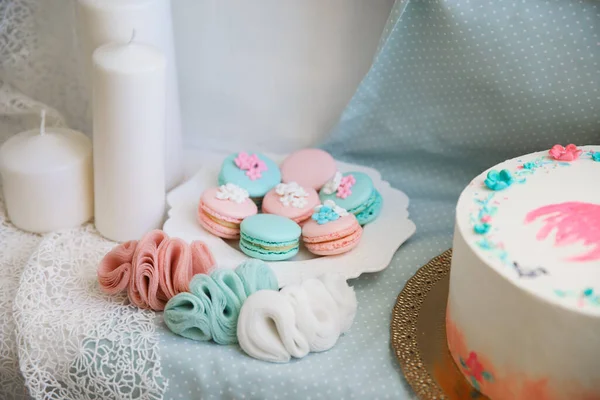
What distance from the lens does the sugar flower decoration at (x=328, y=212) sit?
131 centimetres

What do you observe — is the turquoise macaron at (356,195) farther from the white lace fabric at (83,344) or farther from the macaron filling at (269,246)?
the white lace fabric at (83,344)

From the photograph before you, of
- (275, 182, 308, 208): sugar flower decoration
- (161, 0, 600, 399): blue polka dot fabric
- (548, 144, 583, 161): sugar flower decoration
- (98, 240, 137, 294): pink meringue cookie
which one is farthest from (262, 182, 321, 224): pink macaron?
(548, 144, 583, 161): sugar flower decoration

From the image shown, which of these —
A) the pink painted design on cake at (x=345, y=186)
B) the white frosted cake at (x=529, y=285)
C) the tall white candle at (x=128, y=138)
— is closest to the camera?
the white frosted cake at (x=529, y=285)

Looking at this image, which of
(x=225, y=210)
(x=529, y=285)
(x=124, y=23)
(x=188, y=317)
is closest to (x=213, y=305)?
(x=188, y=317)

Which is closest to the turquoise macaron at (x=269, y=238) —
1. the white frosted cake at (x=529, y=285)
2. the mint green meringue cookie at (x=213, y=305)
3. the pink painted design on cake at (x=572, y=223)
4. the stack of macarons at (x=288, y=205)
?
the stack of macarons at (x=288, y=205)

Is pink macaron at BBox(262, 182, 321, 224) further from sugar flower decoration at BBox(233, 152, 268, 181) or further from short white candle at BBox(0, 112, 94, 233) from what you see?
short white candle at BBox(0, 112, 94, 233)

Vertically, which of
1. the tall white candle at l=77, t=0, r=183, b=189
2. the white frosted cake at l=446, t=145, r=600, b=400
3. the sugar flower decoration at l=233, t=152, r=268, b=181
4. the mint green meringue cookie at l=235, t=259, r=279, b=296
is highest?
the tall white candle at l=77, t=0, r=183, b=189

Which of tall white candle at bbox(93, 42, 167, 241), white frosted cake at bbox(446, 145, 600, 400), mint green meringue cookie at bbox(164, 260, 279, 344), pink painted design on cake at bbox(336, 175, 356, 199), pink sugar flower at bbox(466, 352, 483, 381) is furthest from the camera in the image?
pink painted design on cake at bbox(336, 175, 356, 199)

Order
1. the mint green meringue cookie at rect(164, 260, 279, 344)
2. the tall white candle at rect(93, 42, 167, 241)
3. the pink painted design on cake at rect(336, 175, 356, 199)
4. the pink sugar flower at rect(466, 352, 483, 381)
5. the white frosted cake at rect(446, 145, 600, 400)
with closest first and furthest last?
the white frosted cake at rect(446, 145, 600, 400) → the pink sugar flower at rect(466, 352, 483, 381) → the mint green meringue cookie at rect(164, 260, 279, 344) → the tall white candle at rect(93, 42, 167, 241) → the pink painted design on cake at rect(336, 175, 356, 199)

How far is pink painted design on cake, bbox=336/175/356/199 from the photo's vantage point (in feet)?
4.58

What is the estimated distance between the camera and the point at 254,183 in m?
1.43

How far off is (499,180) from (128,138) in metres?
0.63

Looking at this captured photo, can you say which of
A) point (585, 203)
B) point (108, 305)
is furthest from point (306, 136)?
point (585, 203)

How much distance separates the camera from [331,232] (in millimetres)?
1294
